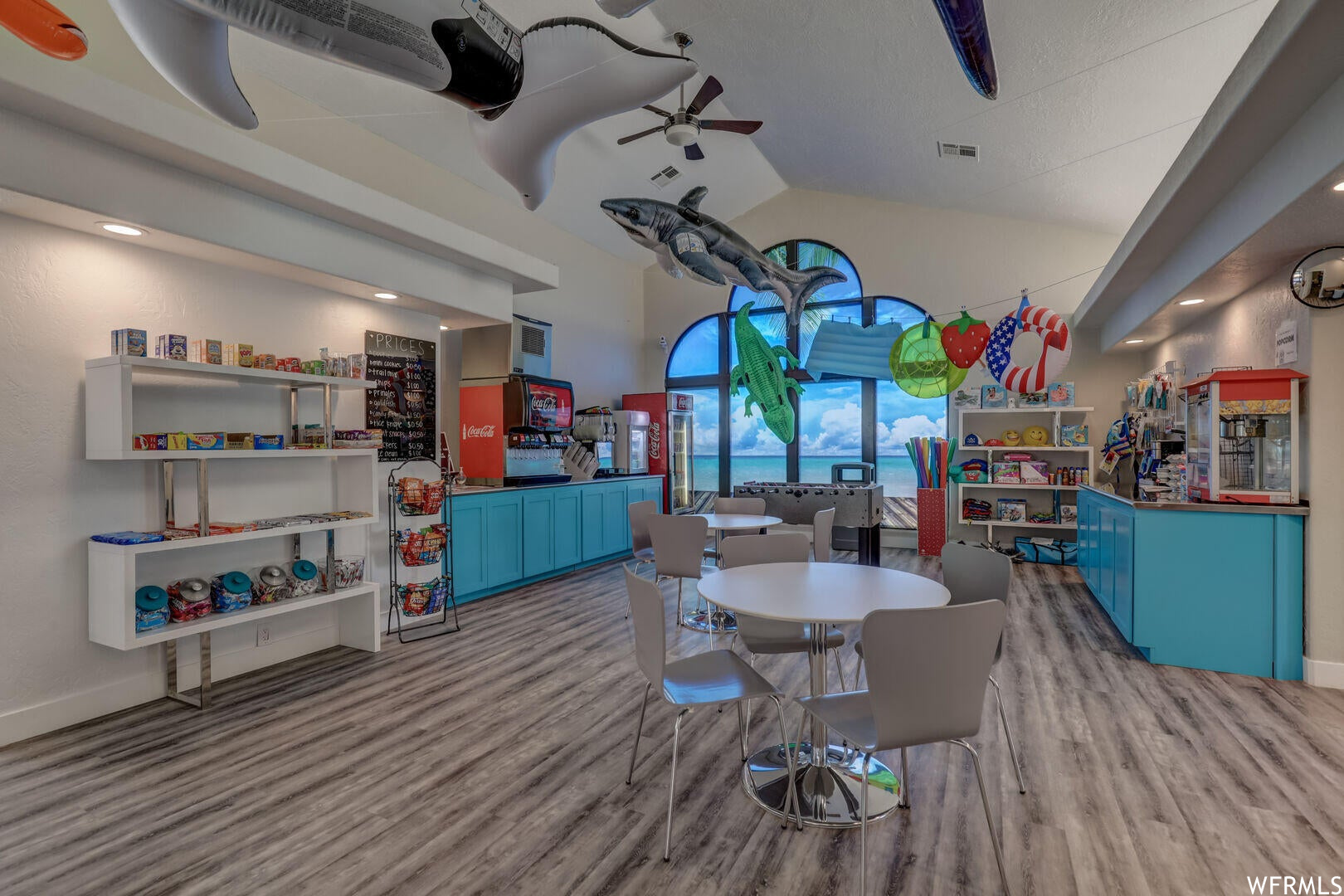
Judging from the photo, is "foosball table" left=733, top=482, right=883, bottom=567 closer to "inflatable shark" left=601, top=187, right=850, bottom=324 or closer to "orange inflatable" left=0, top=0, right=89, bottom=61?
"inflatable shark" left=601, top=187, right=850, bottom=324

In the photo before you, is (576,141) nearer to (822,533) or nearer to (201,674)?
(822,533)

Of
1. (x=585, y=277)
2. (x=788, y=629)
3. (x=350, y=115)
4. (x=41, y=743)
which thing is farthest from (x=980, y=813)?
(x=585, y=277)

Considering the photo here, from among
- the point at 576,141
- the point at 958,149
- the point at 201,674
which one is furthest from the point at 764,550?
the point at 576,141

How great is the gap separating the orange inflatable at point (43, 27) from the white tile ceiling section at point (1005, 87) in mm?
3114

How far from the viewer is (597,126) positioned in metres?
5.74

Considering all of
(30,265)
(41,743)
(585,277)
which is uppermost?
(585,277)

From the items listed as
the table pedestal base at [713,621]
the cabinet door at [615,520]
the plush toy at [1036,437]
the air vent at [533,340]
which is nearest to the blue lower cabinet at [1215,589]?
the table pedestal base at [713,621]

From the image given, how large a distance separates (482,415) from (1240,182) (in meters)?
5.45

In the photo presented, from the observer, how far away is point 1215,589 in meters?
3.64

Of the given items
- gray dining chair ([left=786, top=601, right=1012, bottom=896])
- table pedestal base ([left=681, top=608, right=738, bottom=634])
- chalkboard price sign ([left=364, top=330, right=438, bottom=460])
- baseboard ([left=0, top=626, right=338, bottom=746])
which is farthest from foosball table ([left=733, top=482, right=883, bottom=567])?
gray dining chair ([left=786, top=601, right=1012, bottom=896])

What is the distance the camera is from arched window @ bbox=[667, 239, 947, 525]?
8031 millimetres

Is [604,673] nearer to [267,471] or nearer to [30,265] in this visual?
[267,471]

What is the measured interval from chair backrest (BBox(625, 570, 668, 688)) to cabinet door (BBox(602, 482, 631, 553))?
172 inches

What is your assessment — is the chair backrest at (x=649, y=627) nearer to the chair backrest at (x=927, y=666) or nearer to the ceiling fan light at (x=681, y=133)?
the chair backrest at (x=927, y=666)
